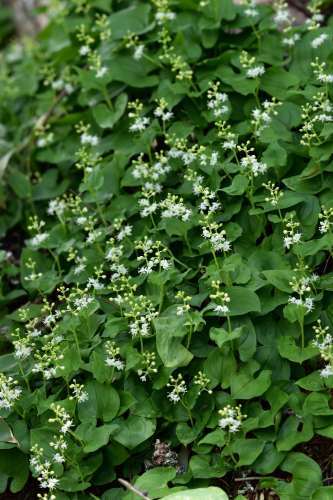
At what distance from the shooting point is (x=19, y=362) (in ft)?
13.4

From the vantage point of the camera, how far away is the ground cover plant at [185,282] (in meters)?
3.65

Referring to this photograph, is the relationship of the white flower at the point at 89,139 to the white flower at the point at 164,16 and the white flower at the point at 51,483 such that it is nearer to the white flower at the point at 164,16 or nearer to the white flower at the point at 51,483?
the white flower at the point at 164,16

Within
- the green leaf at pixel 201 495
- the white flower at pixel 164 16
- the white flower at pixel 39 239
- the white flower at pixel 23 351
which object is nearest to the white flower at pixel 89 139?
the white flower at pixel 39 239

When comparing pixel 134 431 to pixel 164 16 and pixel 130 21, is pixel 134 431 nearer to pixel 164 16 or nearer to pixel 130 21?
pixel 164 16

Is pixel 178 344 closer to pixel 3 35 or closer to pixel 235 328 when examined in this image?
pixel 235 328

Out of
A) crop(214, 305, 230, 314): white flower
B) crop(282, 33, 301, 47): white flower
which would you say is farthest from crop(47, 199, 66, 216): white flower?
crop(282, 33, 301, 47): white flower

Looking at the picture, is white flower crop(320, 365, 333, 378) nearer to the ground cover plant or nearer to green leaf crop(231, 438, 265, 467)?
the ground cover plant

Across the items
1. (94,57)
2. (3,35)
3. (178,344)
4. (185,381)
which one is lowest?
(3,35)

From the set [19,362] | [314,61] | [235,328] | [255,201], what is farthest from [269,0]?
[19,362]

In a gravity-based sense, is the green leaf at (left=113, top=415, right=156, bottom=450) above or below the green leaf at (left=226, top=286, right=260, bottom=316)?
below

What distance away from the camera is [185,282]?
4223mm

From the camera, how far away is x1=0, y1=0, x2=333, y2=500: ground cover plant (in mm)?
3654

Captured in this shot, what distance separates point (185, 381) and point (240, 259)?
0.76 metres

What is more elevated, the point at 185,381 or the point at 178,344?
the point at 178,344
